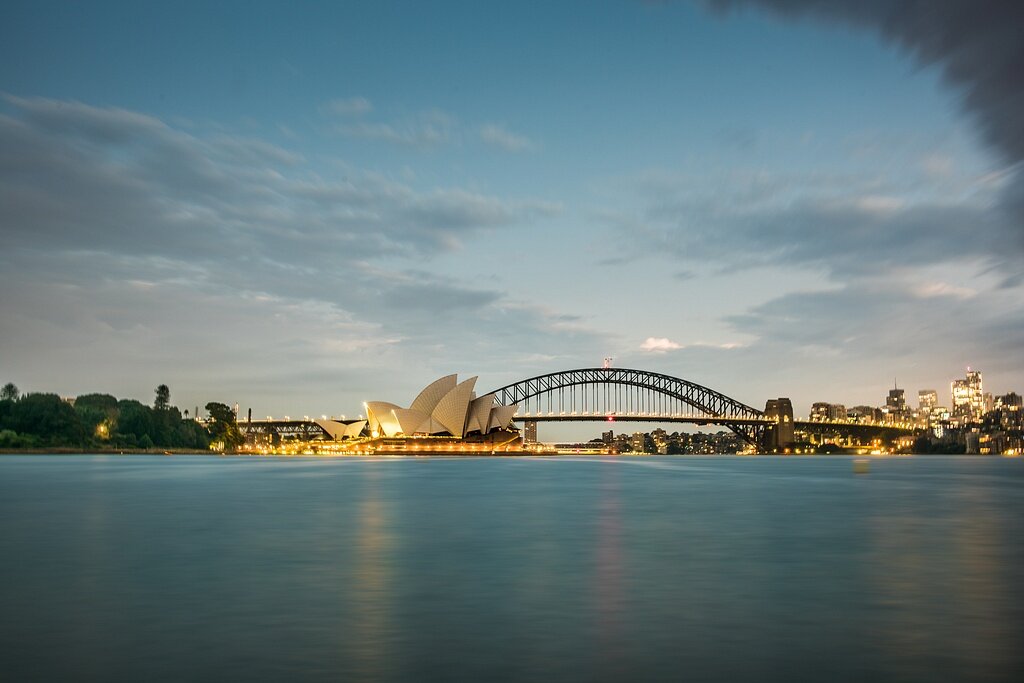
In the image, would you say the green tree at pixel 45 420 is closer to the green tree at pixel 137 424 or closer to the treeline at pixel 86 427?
the treeline at pixel 86 427

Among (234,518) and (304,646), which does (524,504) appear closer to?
(234,518)

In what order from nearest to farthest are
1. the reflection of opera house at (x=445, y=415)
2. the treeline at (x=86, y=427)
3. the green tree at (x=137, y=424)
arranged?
the treeline at (x=86, y=427)
the green tree at (x=137, y=424)
the reflection of opera house at (x=445, y=415)

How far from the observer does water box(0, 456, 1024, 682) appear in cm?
1048

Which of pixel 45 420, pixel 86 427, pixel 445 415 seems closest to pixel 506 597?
pixel 45 420

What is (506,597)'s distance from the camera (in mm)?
15281

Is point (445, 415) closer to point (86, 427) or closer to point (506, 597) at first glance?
point (86, 427)

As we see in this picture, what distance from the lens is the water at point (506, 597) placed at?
→ 413 inches

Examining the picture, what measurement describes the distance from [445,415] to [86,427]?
6846 cm

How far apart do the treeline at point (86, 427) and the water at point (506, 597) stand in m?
109

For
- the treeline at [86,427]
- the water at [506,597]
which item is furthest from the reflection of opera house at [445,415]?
the water at [506,597]

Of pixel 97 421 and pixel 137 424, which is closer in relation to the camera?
pixel 97 421

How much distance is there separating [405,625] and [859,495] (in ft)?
143

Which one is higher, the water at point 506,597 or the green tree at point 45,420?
the green tree at point 45,420

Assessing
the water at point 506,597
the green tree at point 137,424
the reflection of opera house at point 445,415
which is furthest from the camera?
the reflection of opera house at point 445,415
